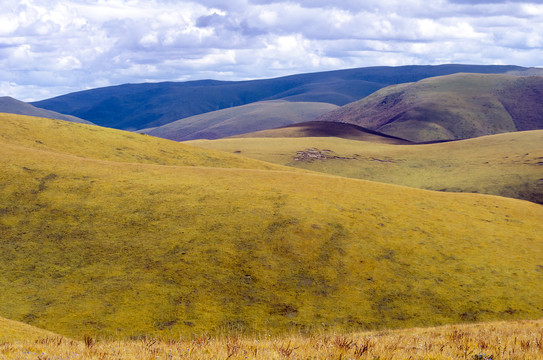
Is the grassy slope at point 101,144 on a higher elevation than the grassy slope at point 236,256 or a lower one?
higher

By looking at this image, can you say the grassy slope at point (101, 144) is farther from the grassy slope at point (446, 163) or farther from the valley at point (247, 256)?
the grassy slope at point (446, 163)

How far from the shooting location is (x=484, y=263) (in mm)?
48312

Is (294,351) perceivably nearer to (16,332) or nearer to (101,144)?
(16,332)

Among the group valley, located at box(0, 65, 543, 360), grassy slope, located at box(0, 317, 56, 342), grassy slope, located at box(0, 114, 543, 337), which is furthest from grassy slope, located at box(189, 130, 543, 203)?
grassy slope, located at box(0, 317, 56, 342)

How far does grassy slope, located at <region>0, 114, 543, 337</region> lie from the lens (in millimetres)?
37812

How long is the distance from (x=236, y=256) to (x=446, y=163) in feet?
445

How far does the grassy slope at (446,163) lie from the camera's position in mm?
136750

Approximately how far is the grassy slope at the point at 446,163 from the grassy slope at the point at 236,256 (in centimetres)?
8022

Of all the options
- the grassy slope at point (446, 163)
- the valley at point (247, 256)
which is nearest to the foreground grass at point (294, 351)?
the valley at point (247, 256)

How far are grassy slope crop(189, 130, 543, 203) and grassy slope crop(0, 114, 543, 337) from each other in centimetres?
8022

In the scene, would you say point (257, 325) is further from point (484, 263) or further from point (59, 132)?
point (59, 132)

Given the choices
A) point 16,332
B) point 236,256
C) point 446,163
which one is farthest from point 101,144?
point 446,163

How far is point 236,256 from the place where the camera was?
4425 cm

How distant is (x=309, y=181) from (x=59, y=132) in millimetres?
53439
